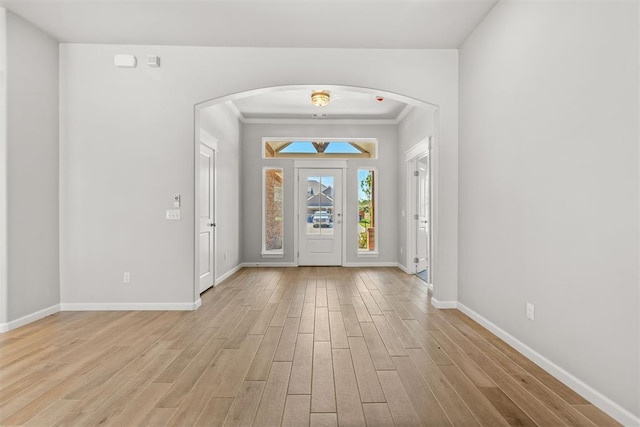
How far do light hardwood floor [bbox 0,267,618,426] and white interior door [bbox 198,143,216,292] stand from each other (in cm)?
118

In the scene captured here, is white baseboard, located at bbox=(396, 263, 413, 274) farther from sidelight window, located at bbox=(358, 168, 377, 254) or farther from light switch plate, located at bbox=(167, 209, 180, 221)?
light switch plate, located at bbox=(167, 209, 180, 221)

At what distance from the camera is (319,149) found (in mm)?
7625

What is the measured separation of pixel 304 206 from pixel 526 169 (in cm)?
511

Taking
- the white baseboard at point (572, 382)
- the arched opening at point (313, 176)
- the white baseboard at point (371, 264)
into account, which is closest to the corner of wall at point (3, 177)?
the arched opening at point (313, 176)

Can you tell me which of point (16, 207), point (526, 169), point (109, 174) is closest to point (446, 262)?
point (526, 169)

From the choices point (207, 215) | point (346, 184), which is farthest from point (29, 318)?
point (346, 184)

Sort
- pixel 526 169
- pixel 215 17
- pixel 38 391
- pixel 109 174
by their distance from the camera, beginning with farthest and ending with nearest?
pixel 109 174 → pixel 215 17 → pixel 526 169 → pixel 38 391

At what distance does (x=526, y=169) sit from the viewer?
282 centimetres

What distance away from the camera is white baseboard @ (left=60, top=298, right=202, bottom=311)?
162 inches

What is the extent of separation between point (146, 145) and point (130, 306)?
179cm

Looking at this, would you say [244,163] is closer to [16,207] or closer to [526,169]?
[16,207]

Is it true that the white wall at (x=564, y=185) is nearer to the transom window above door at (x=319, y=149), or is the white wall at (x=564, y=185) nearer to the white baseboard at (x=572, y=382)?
the white baseboard at (x=572, y=382)

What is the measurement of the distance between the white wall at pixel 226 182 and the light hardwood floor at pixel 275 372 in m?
2.02

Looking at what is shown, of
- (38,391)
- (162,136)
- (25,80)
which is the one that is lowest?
(38,391)
